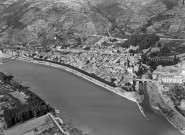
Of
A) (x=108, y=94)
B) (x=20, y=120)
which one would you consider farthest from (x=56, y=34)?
(x=20, y=120)

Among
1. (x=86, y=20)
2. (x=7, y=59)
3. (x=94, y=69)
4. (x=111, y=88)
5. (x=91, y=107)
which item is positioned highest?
(x=86, y=20)

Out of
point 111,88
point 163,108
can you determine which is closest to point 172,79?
point 163,108

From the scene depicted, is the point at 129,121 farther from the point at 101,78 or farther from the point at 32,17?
the point at 32,17

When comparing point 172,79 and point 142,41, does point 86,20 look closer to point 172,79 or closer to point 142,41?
point 142,41

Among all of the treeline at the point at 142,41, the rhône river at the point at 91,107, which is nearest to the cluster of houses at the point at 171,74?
the rhône river at the point at 91,107

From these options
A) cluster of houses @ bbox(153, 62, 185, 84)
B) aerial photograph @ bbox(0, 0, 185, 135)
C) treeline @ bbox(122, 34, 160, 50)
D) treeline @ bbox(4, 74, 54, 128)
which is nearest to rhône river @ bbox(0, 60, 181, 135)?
aerial photograph @ bbox(0, 0, 185, 135)

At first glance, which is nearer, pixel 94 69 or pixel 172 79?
pixel 172 79

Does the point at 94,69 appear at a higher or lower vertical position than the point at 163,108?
higher

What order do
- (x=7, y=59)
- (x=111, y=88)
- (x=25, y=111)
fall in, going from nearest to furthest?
(x=25, y=111), (x=111, y=88), (x=7, y=59)

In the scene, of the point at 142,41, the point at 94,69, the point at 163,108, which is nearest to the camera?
Result: the point at 163,108
